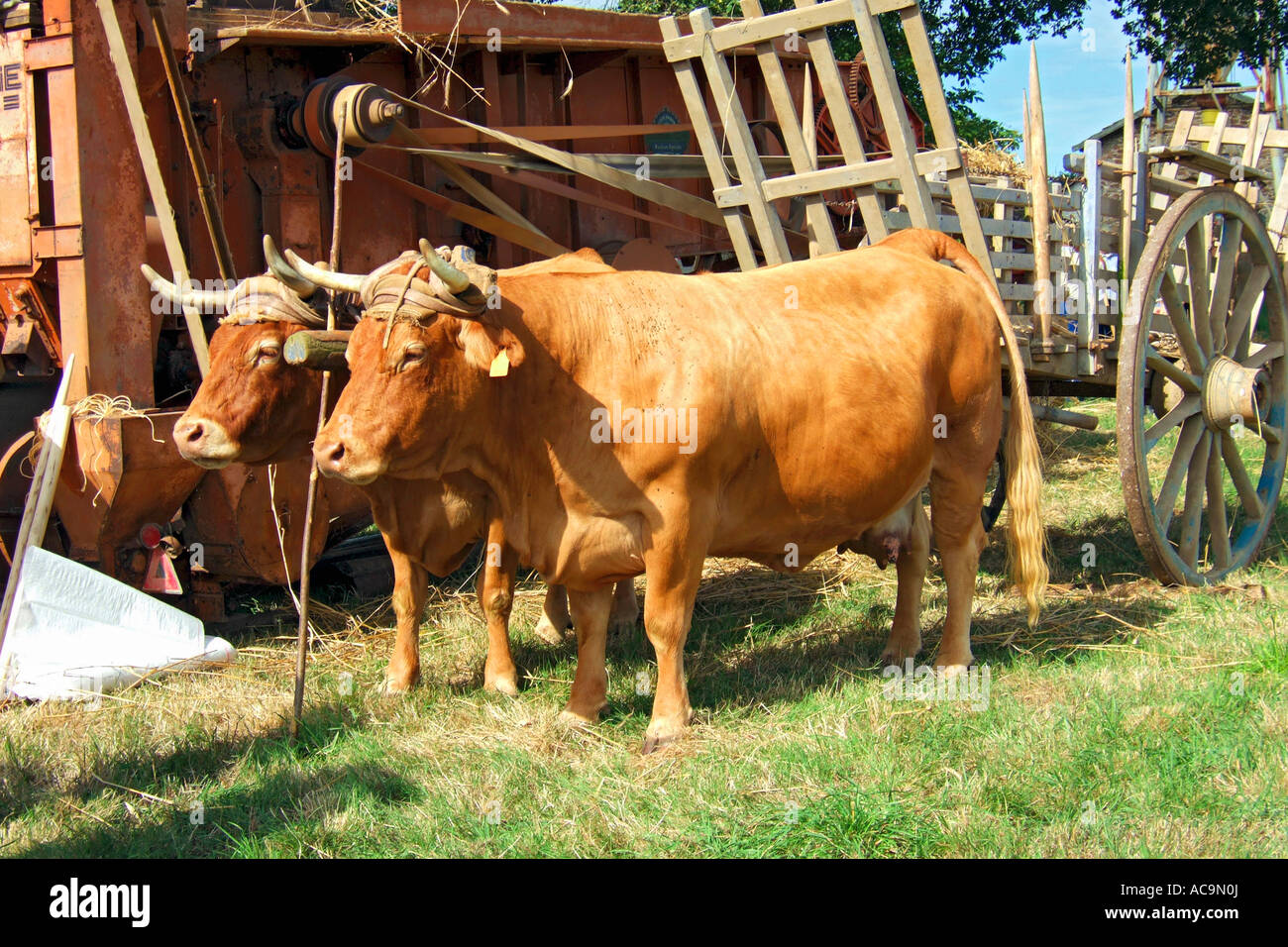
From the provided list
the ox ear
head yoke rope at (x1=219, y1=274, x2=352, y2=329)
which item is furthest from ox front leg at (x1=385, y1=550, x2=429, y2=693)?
the ox ear

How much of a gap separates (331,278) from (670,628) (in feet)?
6.02

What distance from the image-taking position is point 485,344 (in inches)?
162

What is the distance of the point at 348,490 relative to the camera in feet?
20.4

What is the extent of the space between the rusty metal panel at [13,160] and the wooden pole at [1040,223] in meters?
4.81

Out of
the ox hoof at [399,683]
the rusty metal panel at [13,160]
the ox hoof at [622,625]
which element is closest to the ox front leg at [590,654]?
the ox hoof at [399,683]

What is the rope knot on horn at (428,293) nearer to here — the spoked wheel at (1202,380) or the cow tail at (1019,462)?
the cow tail at (1019,462)

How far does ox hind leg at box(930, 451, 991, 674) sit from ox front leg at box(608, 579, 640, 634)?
1.71 metres

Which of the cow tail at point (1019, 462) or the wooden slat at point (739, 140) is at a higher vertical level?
the wooden slat at point (739, 140)

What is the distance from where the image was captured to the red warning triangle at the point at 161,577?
5.67m

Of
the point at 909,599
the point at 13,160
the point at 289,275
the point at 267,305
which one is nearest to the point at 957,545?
the point at 909,599

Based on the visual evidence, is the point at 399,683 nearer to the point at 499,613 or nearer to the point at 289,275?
the point at 499,613

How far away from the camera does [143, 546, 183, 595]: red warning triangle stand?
567 centimetres

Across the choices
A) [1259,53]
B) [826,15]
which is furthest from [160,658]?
[1259,53]

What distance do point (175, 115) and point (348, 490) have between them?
2117mm
